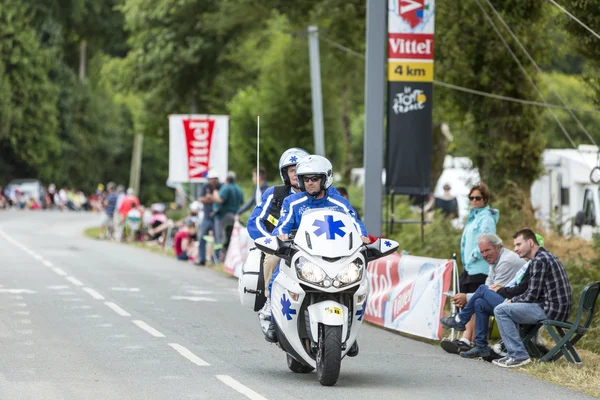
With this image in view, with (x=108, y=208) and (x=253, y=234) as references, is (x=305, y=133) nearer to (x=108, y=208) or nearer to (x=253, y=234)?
(x=108, y=208)

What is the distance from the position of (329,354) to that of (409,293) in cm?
497

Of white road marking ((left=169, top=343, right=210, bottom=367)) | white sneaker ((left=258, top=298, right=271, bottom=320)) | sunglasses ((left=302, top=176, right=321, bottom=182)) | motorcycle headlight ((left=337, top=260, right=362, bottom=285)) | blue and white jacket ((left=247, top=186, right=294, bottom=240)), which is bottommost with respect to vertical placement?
white road marking ((left=169, top=343, right=210, bottom=367))

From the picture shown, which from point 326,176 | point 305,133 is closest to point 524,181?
point 326,176

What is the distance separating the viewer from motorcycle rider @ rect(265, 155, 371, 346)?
10422 mm

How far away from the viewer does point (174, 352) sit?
12125 millimetres

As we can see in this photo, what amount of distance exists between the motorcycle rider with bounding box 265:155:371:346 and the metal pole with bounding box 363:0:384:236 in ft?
26.7

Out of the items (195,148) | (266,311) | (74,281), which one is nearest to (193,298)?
(74,281)

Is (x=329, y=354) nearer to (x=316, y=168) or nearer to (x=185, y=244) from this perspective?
(x=316, y=168)

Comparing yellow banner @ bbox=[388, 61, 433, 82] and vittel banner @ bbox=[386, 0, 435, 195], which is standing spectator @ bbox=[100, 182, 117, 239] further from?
yellow banner @ bbox=[388, 61, 433, 82]

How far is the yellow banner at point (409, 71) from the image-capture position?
62.4ft

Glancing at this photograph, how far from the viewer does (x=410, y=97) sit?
1919 centimetres

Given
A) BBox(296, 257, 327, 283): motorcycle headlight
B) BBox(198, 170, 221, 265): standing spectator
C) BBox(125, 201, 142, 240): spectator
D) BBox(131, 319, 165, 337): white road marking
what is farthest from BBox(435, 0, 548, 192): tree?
BBox(125, 201, 142, 240): spectator

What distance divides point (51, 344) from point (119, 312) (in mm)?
3512

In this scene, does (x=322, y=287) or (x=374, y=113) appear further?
(x=374, y=113)
